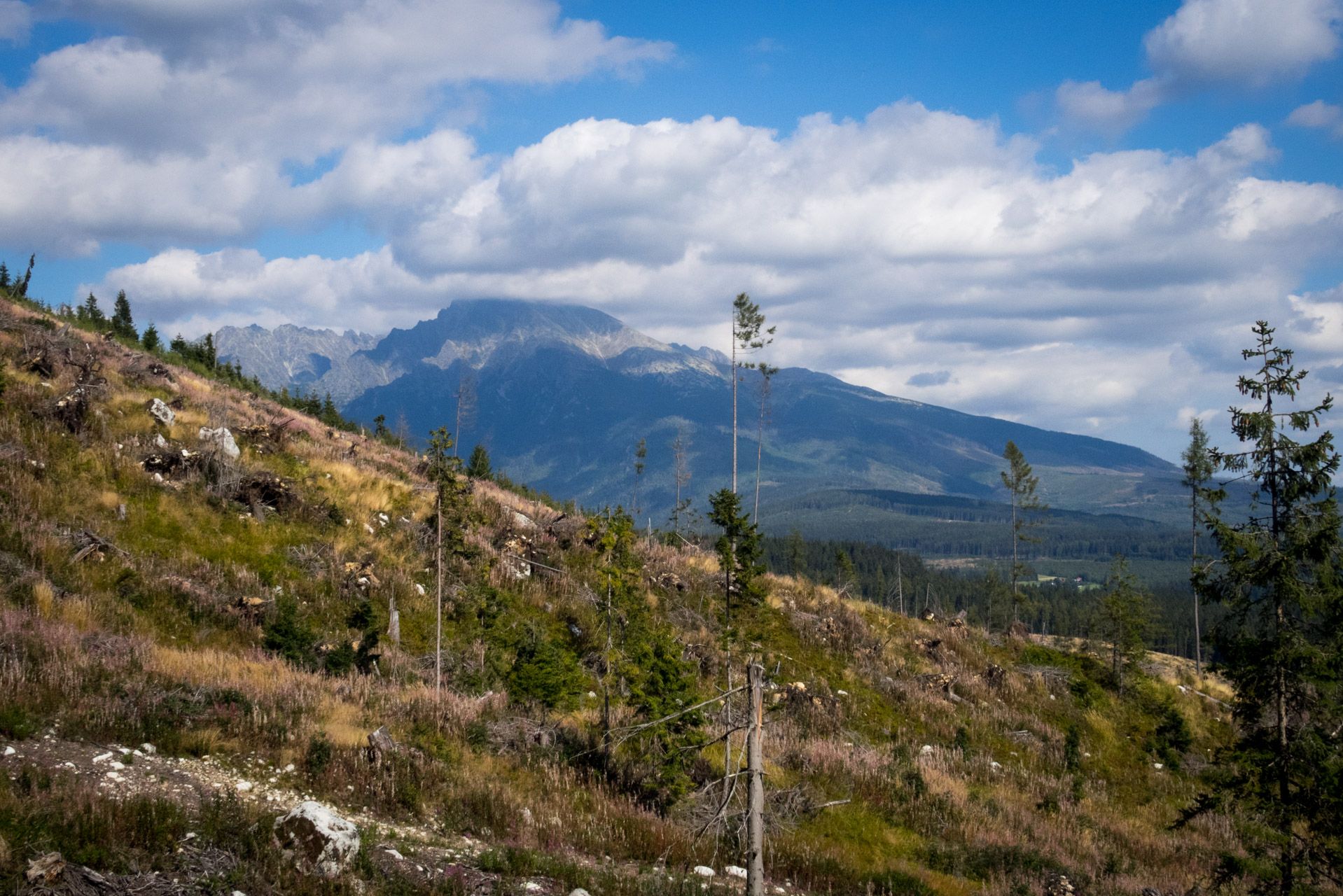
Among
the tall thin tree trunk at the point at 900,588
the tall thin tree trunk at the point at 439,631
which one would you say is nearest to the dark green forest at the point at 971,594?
the tall thin tree trunk at the point at 900,588

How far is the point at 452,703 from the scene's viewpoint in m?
12.8

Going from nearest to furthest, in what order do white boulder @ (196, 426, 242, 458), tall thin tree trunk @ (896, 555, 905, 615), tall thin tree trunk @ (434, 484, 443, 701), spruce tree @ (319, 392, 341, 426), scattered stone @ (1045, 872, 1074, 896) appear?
1. scattered stone @ (1045, 872, 1074, 896)
2. tall thin tree trunk @ (434, 484, 443, 701)
3. white boulder @ (196, 426, 242, 458)
4. tall thin tree trunk @ (896, 555, 905, 615)
5. spruce tree @ (319, 392, 341, 426)

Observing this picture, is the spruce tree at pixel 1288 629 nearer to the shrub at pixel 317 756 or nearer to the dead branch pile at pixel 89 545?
the shrub at pixel 317 756

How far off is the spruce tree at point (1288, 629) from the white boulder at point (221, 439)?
71.6ft

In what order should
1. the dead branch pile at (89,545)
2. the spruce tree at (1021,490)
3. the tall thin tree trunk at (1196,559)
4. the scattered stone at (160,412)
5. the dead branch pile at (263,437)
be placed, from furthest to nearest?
the spruce tree at (1021,490), the tall thin tree trunk at (1196,559), the dead branch pile at (263,437), the scattered stone at (160,412), the dead branch pile at (89,545)

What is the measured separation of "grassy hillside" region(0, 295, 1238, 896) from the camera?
8.08 m

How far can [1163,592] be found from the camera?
16100 cm

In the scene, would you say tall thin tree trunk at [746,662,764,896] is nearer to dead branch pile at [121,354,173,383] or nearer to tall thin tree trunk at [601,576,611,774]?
tall thin tree trunk at [601,576,611,774]

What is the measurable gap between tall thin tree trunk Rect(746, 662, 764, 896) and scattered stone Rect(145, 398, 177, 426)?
63.7ft

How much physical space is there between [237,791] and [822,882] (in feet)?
26.9

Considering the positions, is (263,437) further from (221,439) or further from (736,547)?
(736,547)

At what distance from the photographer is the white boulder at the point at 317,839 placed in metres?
6.75

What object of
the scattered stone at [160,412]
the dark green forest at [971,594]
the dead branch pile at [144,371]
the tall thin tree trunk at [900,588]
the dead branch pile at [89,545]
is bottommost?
the dark green forest at [971,594]

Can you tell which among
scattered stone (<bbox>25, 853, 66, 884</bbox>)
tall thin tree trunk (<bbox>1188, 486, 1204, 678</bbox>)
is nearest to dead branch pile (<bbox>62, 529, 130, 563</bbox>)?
scattered stone (<bbox>25, 853, 66, 884</bbox>)
